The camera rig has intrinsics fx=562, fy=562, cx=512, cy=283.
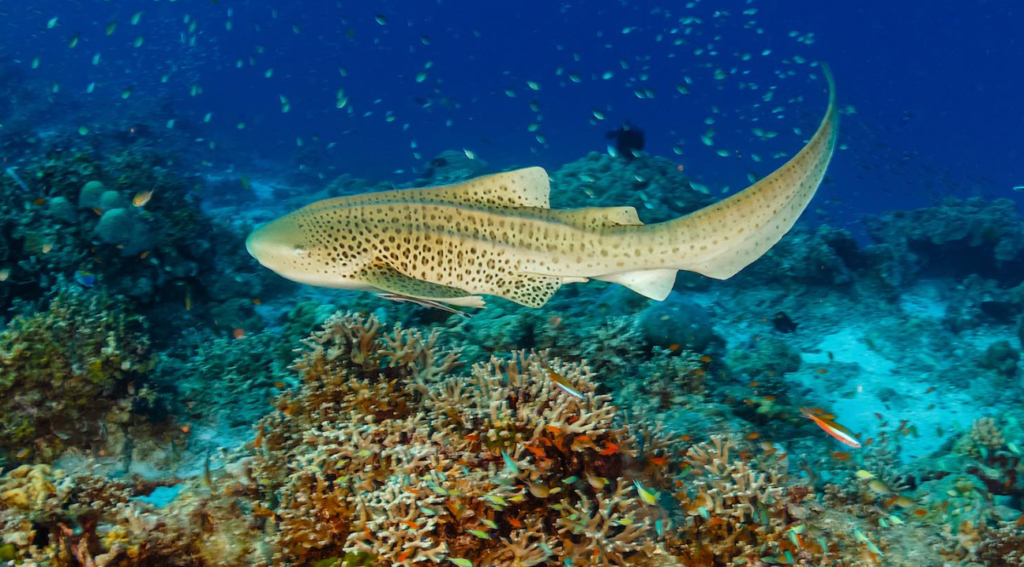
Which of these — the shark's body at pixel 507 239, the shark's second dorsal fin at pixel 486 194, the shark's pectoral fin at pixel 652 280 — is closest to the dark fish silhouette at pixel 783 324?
the shark's body at pixel 507 239

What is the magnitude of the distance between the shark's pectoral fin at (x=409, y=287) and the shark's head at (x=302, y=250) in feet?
0.55

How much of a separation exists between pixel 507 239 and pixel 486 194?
1.56ft

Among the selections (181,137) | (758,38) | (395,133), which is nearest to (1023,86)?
(758,38)

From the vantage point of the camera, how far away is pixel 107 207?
9.55 metres

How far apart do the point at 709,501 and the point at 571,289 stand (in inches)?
297

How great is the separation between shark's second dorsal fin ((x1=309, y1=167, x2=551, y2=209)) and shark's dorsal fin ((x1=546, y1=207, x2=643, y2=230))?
10.3 inches

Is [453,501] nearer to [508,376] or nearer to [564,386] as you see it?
[564,386]

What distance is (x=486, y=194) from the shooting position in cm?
468

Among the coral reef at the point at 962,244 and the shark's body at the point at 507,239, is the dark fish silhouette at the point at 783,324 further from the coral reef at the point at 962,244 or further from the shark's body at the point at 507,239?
the shark's body at the point at 507,239

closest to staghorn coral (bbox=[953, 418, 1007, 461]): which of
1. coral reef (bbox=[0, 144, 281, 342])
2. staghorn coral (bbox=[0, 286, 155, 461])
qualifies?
staghorn coral (bbox=[0, 286, 155, 461])

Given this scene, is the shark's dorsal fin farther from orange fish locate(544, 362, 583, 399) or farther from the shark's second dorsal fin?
orange fish locate(544, 362, 583, 399)

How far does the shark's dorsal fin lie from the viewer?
14.6 ft

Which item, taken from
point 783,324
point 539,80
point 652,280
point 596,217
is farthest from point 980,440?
point 539,80

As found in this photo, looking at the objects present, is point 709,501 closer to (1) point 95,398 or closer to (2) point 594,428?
(2) point 594,428
